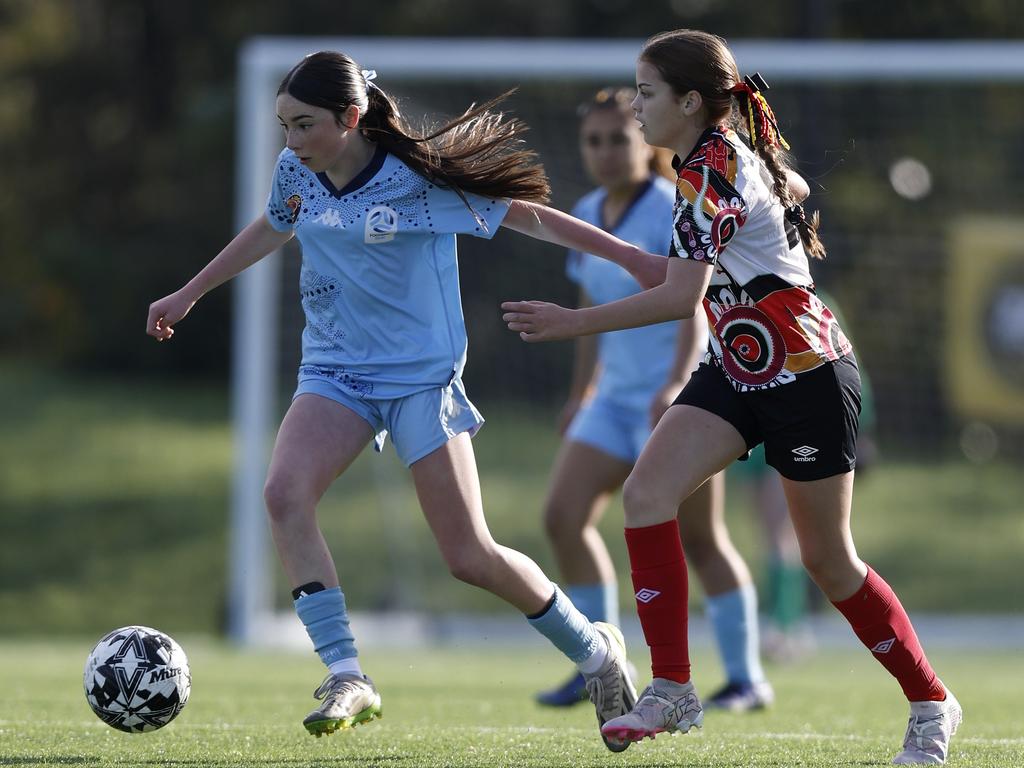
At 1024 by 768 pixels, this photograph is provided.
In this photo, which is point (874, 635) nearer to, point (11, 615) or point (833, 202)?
point (833, 202)

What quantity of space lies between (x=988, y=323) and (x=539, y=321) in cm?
915

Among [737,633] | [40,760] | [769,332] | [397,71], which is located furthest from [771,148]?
[397,71]

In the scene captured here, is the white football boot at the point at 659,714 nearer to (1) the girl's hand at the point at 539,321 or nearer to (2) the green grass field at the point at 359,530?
(1) the girl's hand at the point at 539,321

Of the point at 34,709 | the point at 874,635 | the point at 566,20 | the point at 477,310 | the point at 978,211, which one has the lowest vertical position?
the point at 34,709

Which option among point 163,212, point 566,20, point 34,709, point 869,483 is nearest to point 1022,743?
point 34,709

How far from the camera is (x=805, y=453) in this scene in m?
4.05

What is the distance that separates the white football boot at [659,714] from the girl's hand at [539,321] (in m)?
0.99

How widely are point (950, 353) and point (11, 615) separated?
25.8 feet

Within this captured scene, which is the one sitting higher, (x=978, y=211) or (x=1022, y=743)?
(x=978, y=211)

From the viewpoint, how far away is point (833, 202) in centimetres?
Result: 1322

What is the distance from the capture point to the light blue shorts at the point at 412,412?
4.35m

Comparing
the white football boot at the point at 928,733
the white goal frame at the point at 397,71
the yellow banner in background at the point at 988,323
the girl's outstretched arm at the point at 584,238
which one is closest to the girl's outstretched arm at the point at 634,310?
the girl's outstretched arm at the point at 584,238

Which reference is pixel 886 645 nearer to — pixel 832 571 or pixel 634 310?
pixel 832 571

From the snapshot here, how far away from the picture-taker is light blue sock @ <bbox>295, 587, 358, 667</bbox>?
4.27 meters
